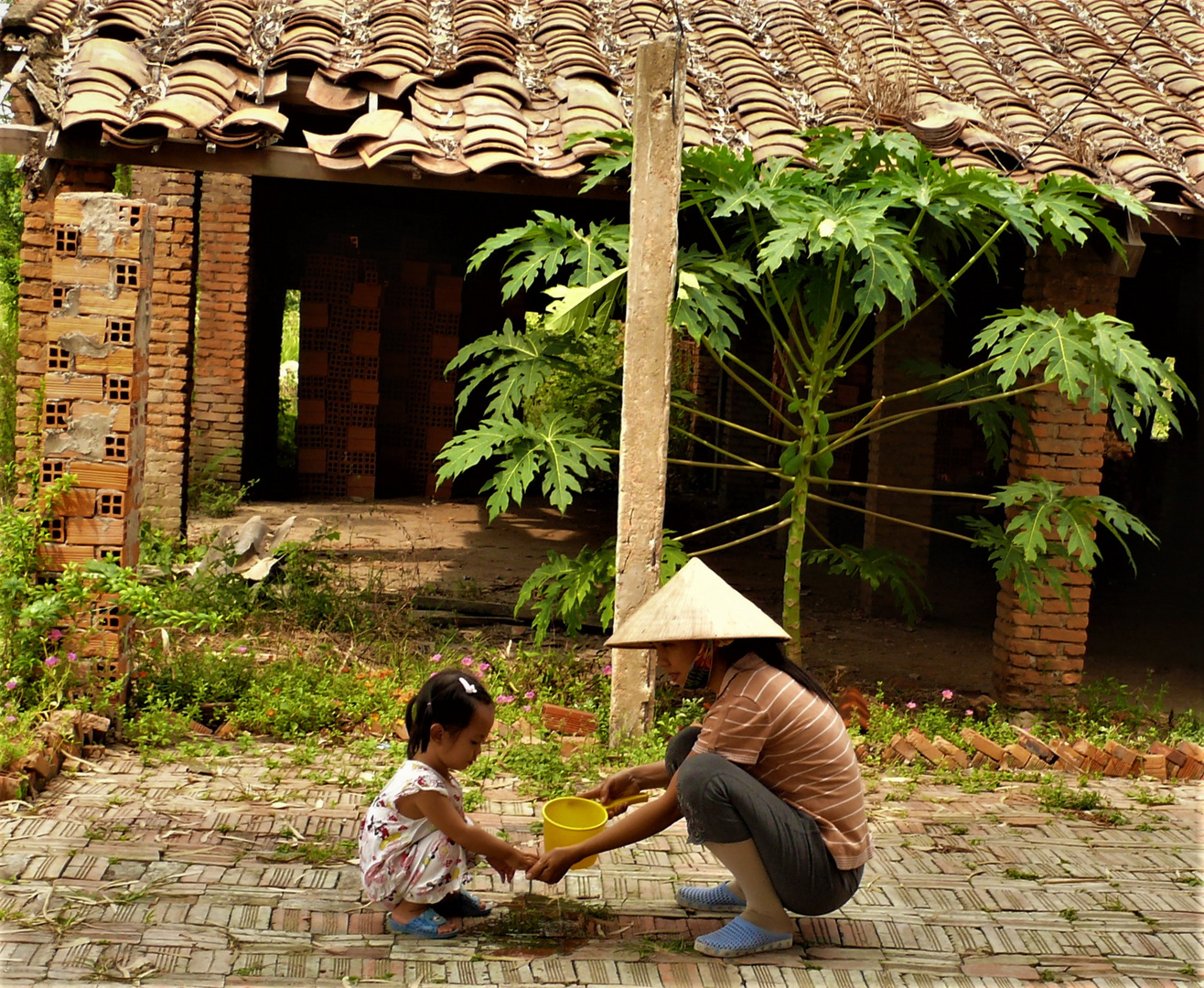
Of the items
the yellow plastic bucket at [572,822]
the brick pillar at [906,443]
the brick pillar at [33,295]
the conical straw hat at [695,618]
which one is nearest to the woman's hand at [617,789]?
the yellow plastic bucket at [572,822]

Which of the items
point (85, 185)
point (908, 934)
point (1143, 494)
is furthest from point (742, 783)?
point (1143, 494)

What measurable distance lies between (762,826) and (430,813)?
954mm

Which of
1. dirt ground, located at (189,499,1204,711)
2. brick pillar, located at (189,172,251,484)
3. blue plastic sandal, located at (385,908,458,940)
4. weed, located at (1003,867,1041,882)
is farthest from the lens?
brick pillar, located at (189,172,251,484)

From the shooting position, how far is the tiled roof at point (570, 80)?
21.8 ft

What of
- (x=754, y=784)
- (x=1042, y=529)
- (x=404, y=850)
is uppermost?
(x=1042, y=529)

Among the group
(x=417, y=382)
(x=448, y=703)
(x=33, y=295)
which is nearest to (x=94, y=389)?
(x=33, y=295)

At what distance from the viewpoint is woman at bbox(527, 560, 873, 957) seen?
3.45 metres

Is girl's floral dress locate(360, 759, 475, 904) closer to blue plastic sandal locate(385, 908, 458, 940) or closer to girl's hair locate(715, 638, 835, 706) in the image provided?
blue plastic sandal locate(385, 908, 458, 940)

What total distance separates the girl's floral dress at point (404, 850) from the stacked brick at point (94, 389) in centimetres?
238

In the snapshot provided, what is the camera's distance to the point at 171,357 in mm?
9359

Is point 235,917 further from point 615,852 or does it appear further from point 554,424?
point 554,424

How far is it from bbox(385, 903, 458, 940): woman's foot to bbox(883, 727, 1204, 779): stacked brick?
114 inches

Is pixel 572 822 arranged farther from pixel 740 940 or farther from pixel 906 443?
pixel 906 443

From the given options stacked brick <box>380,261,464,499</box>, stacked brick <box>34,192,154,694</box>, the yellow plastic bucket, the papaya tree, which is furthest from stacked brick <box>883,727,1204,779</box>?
stacked brick <box>380,261,464,499</box>
